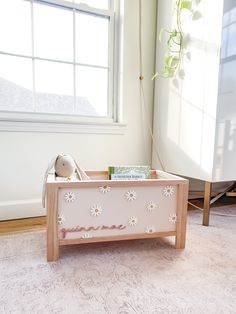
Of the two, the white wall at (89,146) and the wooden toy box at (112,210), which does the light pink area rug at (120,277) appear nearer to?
the wooden toy box at (112,210)

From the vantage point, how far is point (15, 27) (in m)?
1.23

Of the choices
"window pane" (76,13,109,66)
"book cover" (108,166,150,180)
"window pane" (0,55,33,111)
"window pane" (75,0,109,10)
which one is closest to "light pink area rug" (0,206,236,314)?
"book cover" (108,166,150,180)

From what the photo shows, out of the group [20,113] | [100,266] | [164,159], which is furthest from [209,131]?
[20,113]

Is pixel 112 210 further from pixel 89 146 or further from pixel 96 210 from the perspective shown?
pixel 89 146

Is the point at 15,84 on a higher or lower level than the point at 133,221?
higher

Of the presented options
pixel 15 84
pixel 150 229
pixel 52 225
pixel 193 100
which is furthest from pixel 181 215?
pixel 15 84

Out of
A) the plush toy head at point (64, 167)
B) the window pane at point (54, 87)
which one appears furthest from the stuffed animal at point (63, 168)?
the window pane at point (54, 87)

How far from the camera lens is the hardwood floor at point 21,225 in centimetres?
109

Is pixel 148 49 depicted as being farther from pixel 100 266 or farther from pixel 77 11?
pixel 100 266

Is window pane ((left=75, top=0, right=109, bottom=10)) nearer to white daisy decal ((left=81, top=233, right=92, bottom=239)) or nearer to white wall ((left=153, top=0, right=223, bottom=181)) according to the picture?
white wall ((left=153, top=0, right=223, bottom=181))

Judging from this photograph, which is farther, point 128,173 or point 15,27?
point 15,27

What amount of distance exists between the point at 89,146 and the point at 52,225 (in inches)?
26.3

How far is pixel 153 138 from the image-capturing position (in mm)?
1524

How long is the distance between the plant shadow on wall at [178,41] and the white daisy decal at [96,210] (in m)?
0.86
